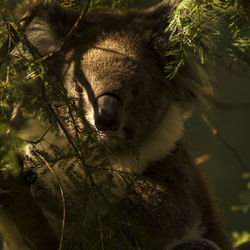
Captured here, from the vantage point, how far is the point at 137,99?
7.75 ft

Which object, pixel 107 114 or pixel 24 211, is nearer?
pixel 24 211

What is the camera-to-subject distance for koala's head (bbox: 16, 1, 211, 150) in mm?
2209

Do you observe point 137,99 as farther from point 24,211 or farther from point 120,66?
point 24,211

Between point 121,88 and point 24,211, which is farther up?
point 121,88

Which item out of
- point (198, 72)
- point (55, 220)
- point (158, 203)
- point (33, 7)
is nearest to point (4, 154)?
point (55, 220)

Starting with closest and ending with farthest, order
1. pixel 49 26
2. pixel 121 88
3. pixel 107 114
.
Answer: pixel 107 114 < pixel 121 88 < pixel 49 26

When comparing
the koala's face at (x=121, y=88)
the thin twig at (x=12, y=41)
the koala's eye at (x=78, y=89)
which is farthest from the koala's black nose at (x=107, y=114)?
the thin twig at (x=12, y=41)

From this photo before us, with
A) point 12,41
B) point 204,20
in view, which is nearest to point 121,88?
point 204,20

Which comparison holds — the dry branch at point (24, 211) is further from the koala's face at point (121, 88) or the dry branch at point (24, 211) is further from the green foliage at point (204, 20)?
the green foliage at point (204, 20)

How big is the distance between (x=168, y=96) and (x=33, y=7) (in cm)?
106

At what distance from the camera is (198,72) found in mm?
2510

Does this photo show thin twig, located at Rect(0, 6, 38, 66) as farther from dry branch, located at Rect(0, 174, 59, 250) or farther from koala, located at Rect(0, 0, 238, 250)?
dry branch, located at Rect(0, 174, 59, 250)

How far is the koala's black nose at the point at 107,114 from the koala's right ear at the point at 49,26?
1.90ft

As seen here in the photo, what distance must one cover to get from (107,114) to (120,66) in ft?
1.48
